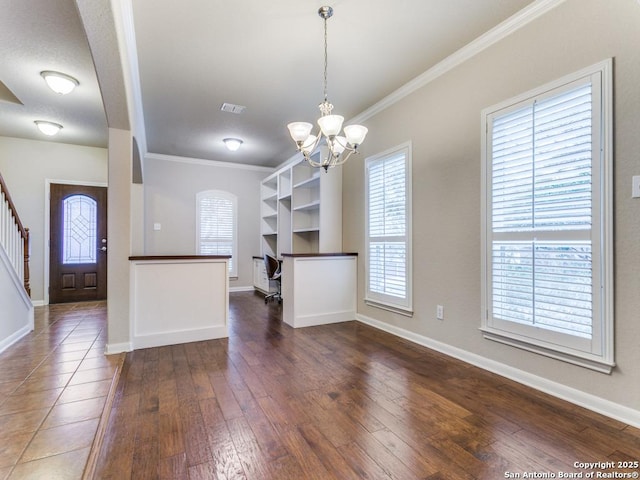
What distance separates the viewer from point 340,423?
1855 millimetres

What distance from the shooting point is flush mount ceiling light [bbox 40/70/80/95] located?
10.4 ft

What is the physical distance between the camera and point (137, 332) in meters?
3.18

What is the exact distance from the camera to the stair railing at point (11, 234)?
11.1 feet

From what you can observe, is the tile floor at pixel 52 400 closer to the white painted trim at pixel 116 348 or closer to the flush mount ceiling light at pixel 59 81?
the white painted trim at pixel 116 348

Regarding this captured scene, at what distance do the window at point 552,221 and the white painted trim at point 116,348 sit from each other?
3287 millimetres

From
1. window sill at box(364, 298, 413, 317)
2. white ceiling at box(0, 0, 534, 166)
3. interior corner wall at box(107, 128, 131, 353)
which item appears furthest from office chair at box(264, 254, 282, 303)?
interior corner wall at box(107, 128, 131, 353)

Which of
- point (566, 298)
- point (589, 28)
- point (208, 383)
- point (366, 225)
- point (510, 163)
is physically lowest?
point (208, 383)

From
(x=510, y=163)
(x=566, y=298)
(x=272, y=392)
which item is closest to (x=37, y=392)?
(x=272, y=392)

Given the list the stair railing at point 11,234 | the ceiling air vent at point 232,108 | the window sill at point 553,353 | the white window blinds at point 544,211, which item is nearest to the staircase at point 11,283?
the stair railing at point 11,234

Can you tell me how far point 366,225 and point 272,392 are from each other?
241 cm

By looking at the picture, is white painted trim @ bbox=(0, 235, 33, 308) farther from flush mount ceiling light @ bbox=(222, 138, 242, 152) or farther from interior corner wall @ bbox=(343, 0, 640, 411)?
interior corner wall @ bbox=(343, 0, 640, 411)

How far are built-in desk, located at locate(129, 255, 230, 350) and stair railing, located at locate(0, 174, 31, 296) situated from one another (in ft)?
4.76

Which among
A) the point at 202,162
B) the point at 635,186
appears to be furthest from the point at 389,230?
the point at 202,162

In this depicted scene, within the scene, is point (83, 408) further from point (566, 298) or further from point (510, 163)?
point (510, 163)
